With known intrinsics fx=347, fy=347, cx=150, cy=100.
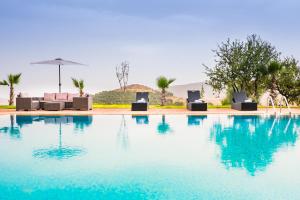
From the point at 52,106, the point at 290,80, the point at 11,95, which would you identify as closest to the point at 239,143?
the point at 52,106

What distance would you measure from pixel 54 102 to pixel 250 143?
12276 millimetres

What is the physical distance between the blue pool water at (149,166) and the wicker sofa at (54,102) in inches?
337

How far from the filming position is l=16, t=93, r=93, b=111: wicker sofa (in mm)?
17625

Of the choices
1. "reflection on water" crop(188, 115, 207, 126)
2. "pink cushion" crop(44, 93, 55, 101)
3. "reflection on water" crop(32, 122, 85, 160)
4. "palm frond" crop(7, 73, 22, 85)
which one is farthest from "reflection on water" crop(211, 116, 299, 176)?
"palm frond" crop(7, 73, 22, 85)

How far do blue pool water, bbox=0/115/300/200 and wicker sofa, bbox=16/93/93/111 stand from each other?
8556 mm

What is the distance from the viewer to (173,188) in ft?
14.0

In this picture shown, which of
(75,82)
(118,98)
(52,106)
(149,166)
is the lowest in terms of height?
(149,166)

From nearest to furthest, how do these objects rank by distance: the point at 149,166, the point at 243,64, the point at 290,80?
the point at 149,166, the point at 243,64, the point at 290,80

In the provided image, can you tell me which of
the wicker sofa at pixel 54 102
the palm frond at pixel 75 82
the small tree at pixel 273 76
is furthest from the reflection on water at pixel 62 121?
the small tree at pixel 273 76

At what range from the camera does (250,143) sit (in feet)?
25.3

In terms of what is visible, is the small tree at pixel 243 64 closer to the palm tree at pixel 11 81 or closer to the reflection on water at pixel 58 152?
the palm tree at pixel 11 81

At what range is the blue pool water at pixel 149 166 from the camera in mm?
4137

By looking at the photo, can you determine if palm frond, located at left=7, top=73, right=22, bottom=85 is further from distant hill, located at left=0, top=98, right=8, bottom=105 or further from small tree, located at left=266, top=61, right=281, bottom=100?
small tree, located at left=266, top=61, right=281, bottom=100

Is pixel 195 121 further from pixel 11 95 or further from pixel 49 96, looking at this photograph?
pixel 11 95
